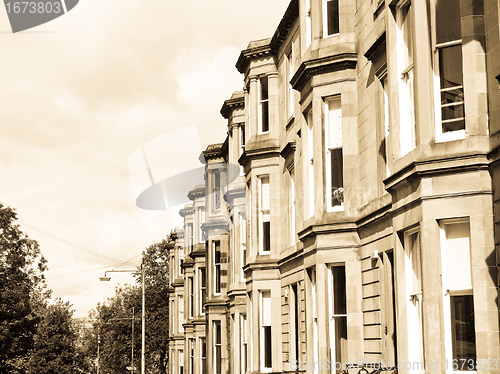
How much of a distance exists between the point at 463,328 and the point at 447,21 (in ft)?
15.2

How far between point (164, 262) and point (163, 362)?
34.8 ft

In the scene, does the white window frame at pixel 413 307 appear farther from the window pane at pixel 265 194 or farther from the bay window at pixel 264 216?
the window pane at pixel 265 194

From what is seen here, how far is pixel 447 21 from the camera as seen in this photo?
1030 centimetres

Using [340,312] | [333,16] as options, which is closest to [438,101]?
[340,312]

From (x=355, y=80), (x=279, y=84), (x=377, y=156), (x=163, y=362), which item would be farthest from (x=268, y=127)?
(x=163, y=362)

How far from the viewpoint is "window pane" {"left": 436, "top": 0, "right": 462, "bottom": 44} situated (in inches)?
403

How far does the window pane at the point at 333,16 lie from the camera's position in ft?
54.2

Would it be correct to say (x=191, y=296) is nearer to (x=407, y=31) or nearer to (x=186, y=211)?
(x=186, y=211)

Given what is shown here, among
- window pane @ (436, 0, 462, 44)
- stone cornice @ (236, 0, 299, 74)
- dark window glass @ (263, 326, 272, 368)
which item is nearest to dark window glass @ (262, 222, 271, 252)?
dark window glass @ (263, 326, 272, 368)

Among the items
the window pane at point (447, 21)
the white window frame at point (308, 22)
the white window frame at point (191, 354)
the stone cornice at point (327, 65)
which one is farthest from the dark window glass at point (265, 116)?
the white window frame at point (191, 354)

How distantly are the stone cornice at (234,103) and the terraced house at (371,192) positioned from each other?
6.8 inches

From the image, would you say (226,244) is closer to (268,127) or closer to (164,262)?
(268,127)

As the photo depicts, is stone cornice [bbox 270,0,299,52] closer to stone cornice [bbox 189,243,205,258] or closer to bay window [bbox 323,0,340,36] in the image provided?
bay window [bbox 323,0,340,36]

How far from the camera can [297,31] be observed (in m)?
20.5
